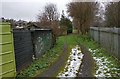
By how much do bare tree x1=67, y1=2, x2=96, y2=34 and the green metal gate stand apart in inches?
1093

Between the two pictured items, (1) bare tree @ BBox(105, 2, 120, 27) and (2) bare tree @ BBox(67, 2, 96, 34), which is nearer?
(1) bare tree @ BBox(105, 2, 120, 27)

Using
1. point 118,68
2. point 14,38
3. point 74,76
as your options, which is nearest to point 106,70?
point 118,68

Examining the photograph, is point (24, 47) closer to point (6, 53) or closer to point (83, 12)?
point (6, 53)

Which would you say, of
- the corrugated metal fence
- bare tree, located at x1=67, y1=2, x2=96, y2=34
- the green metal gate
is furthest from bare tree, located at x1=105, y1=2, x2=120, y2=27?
the green metal gate

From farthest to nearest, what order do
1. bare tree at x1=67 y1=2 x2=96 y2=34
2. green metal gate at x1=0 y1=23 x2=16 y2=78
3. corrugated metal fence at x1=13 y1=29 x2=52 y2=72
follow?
bare tree at x1=67 y1=2 x2=96 y2=34, corrugated metal fence at x1=13 y1=29 x2=52 y2=72, green metal gate at x1=0 y1=23 x2=16 y2=78

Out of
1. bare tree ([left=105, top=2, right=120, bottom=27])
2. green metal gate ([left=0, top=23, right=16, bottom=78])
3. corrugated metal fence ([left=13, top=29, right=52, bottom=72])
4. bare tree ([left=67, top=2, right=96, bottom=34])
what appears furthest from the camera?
bare tree ([left=67, top=2, right=96, bottom=34])

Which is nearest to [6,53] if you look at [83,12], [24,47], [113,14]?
[24,47]

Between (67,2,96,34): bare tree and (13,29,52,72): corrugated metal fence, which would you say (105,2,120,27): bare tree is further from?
(13,29,52,72): corrugated metal fence

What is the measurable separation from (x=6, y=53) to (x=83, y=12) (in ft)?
93.9

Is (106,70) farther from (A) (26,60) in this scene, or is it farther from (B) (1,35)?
(B) (1,35)

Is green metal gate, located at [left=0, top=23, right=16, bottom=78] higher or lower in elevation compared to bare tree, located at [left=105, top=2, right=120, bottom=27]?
lower

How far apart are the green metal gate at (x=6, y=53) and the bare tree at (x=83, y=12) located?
91.1 ft

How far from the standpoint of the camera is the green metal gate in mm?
7691

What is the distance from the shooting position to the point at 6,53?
7969 millimetres
